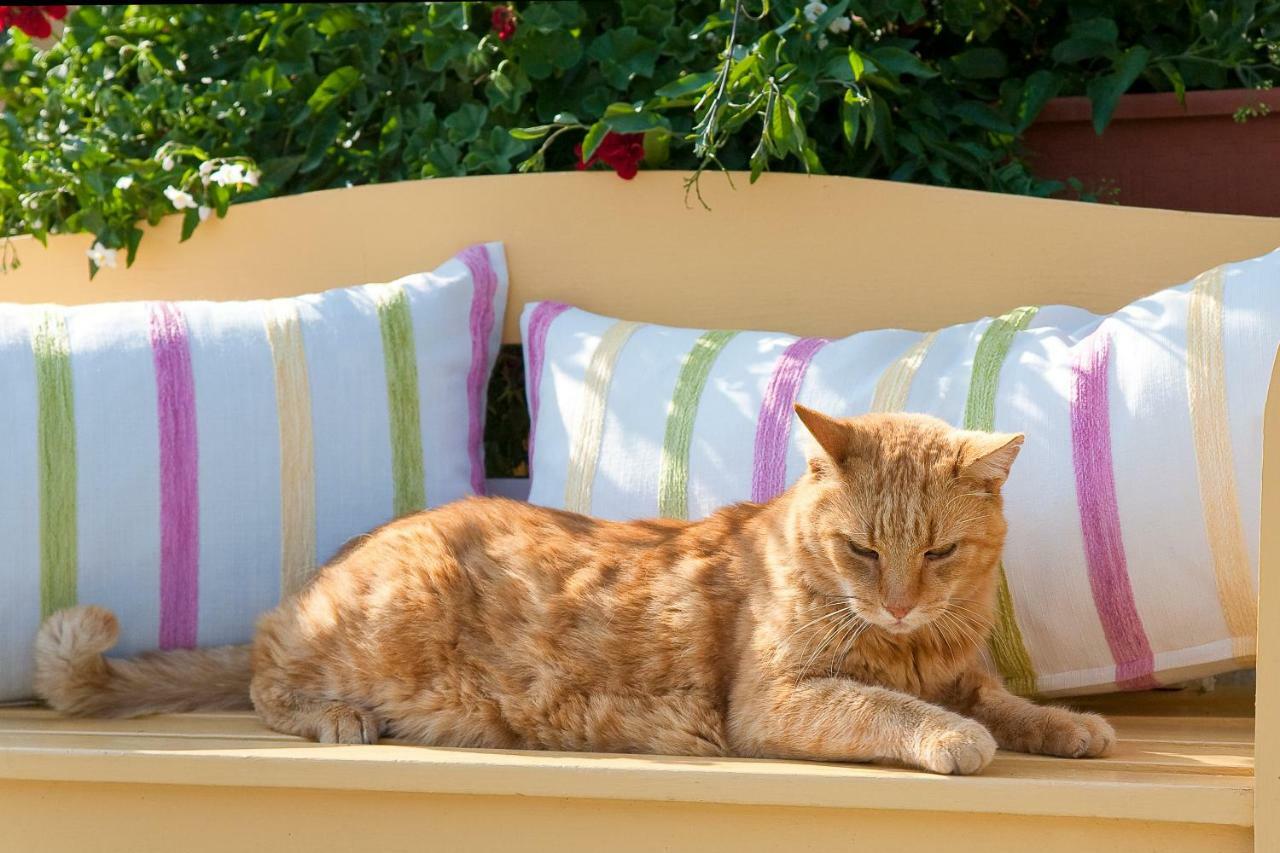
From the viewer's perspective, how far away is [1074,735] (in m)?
1.54

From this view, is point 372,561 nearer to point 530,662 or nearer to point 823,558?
point 530,662

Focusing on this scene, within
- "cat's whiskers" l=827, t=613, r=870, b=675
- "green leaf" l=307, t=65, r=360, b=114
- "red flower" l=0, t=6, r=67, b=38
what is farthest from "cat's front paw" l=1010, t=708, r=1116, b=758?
"red flower" l=0, t=6, r=67, b=38

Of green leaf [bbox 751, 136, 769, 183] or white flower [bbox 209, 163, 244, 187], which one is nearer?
green leaf [bbox 751, 136, 769, 183]

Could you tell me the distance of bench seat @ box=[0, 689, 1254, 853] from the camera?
1.29m

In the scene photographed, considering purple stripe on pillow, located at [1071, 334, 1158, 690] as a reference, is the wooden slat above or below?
below

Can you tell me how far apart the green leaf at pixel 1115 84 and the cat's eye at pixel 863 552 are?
1.10 metres

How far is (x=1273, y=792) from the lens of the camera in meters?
1.23

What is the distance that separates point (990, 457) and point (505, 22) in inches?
53.1

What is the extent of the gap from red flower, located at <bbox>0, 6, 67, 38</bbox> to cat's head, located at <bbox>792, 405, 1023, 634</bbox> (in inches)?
69.5

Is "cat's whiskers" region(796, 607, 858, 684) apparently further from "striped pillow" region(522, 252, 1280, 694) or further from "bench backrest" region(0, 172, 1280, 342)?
"bench backrest" region(0, 172, 1280, 342)

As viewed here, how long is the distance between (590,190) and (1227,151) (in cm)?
111

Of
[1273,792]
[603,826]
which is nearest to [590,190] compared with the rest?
[603,826]

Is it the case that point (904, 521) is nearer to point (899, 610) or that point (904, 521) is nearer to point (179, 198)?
point (899, 610)

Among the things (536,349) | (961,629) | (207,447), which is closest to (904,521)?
(961,629)
